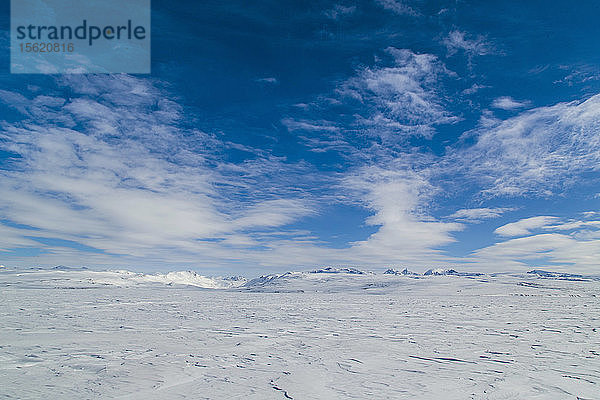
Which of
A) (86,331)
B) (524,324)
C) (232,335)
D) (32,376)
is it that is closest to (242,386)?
(32,376)

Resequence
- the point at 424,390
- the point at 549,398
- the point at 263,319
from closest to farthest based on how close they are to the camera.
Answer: the point at 549,398
the point at 424,390
the point at 263,319

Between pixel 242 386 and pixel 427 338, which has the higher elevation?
pixel 242 386

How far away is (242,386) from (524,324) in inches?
517

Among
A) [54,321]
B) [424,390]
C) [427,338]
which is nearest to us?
[424,390]

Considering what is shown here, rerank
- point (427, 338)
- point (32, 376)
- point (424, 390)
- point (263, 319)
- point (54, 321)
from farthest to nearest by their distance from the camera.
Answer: point (263, 319) → point (54, 321) → point (427, 338) → point (32, 376) → point (424, 390)

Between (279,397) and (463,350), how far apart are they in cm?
595

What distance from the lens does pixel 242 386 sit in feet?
18.4

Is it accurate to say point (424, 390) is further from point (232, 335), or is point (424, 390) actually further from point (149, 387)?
point (232, 335)

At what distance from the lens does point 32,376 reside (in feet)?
19.2

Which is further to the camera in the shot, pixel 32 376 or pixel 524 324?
pixel 524 324

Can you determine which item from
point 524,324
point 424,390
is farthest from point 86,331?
point 524,324

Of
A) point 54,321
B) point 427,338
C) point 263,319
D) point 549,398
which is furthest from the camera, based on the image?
point 263,319

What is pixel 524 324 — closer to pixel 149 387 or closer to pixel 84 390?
pixel 149 387

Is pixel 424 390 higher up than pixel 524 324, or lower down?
higher up
